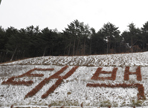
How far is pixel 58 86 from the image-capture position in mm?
14547

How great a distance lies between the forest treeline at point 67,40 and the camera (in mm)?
40969

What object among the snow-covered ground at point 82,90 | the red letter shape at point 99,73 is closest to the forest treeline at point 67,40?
the snow-covered ground at point 82,90

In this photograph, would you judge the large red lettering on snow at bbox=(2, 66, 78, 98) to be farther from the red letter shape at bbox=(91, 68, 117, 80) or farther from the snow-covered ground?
the red letter shape at bbox=(91, 68, 117, 80)

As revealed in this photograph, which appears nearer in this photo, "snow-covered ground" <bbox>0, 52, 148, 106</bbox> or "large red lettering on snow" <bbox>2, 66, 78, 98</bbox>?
"snow-covered ground" <bbox>0, 52, 148, 106</bbox>

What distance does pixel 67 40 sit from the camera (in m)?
42.9

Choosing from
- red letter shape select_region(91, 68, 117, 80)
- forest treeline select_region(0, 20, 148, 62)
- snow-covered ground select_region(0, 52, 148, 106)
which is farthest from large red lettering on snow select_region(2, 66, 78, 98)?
Result: forest treeline select_region(0, 20, 148, 62)

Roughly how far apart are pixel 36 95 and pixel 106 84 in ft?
23.1

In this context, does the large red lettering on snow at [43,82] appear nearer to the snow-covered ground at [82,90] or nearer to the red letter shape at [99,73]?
the snow-covered ground at [82,90]

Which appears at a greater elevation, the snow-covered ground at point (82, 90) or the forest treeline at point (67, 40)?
the forest treeline at point (67, 40)

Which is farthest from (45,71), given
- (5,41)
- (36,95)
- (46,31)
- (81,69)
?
(5,41)

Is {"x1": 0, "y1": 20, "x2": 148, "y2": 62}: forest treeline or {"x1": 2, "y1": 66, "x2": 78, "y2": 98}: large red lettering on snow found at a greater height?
{"x1": 0, "y1": 20, "x2": 148, "y2": 62}: forest treeline

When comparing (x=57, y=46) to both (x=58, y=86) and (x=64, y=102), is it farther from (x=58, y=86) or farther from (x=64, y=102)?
(x=64, y=102)

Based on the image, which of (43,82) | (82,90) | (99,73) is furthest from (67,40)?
(82,90)

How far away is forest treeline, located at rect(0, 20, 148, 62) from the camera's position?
4097 centimetres
